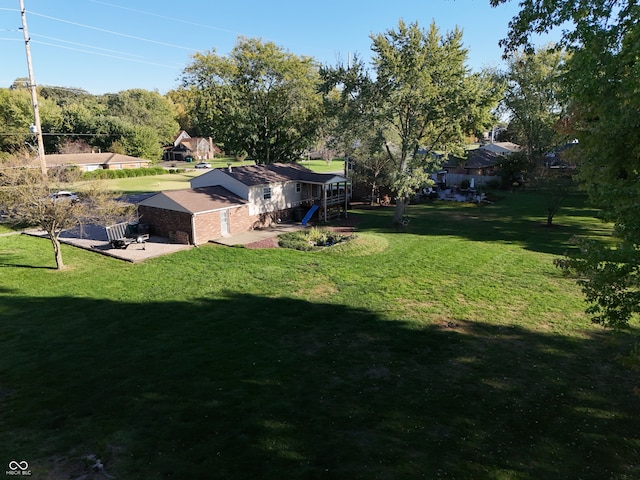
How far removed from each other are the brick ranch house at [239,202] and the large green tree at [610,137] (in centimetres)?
2030

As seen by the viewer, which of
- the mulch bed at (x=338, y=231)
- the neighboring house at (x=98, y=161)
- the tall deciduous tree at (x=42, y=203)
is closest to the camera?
the tall deciduous tree at (x=42, y=203)

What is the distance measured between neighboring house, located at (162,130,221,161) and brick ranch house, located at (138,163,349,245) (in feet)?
234

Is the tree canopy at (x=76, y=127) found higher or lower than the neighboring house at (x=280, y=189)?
higher

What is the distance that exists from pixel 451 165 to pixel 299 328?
48.9 metres

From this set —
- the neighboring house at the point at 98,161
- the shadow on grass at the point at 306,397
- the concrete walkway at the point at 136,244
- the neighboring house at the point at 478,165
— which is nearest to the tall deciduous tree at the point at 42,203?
the concrete walkway at the point at 136,244

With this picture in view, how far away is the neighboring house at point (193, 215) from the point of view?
24.7 m

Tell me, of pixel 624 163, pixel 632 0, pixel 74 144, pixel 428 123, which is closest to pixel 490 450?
pixel 624 163

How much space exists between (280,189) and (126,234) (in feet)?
37.5

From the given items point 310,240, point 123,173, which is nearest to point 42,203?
point 310,240

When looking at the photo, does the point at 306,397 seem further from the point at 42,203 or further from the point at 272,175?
the point at 272,175

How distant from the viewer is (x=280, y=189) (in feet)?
103

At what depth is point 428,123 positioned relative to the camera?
96.1 ft

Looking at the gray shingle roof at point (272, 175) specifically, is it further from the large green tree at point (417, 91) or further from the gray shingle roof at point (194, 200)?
the large green tree at point (417, 91)

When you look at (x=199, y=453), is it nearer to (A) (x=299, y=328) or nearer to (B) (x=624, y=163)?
(A) (x=299, y=328)
